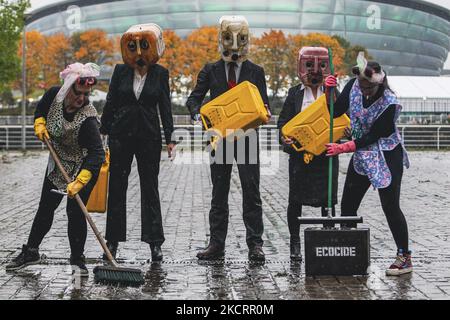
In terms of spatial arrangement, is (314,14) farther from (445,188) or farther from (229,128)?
(229,128)

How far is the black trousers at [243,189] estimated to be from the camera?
789 centimetres

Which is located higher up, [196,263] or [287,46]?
[287,46]

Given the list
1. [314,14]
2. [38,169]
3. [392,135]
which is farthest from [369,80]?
[314,14]

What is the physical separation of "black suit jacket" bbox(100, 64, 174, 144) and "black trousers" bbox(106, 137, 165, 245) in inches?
3.5

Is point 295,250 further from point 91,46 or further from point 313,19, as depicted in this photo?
point 313,19

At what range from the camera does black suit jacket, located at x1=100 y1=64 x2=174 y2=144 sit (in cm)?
783

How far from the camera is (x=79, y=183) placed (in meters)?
7.00

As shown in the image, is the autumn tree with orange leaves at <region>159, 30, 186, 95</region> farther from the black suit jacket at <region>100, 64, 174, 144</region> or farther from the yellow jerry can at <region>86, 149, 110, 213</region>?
the yellow jerry can at <region>86, 149, 110, 213</region>

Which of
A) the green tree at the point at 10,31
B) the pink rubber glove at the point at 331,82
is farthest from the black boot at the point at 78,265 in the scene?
the green tree at the point at 10,31

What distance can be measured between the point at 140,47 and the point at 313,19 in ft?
350

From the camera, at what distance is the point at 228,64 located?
805cm

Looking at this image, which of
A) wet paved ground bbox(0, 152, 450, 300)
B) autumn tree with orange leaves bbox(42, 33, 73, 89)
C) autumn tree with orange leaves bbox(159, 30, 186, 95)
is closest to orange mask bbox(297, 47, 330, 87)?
wet paved ground bbox(0, 152, 450, 300)

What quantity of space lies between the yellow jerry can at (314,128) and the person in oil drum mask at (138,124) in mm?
1116

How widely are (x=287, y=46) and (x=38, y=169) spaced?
51217 millimetres
